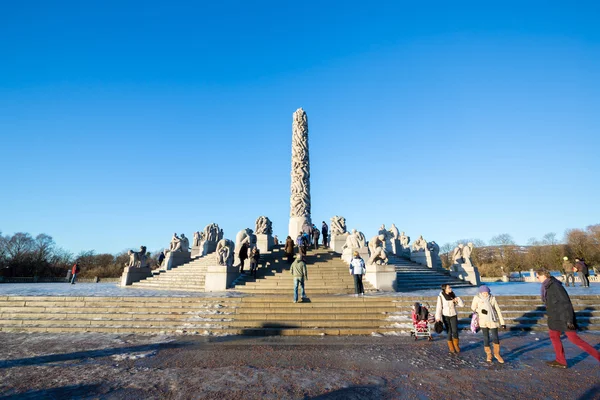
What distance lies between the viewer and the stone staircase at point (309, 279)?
12.8 m

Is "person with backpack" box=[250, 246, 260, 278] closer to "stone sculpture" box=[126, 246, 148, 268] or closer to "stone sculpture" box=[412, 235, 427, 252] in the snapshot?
"stone sculpture" box=[126, 246, 148, 268]

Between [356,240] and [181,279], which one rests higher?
[356,240]

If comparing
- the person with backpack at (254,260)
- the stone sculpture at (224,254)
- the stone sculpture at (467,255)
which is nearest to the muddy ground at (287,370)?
the stone sculpture at (224,254)

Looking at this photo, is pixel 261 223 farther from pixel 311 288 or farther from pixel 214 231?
pixel 311 288

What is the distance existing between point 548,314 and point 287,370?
4.50 m

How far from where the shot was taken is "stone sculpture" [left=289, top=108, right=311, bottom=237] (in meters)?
25.2

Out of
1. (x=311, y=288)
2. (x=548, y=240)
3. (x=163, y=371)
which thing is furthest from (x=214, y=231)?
(x=548, y=240)

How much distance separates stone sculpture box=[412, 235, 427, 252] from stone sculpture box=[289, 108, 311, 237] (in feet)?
27.5

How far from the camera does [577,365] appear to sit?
16.5ft

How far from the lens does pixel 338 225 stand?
2208cm

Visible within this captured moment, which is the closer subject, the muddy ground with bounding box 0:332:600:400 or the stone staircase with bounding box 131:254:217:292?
the muddy ground with bounding box 0:332:600:400

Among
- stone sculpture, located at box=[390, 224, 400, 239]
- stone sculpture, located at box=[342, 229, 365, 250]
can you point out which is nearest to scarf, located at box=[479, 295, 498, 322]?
stone sculpture, located at box=[342, 229, 365, 250]

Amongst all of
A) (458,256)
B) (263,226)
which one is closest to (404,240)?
(458,256)

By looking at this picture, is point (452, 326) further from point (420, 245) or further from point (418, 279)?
point (420, 245)
